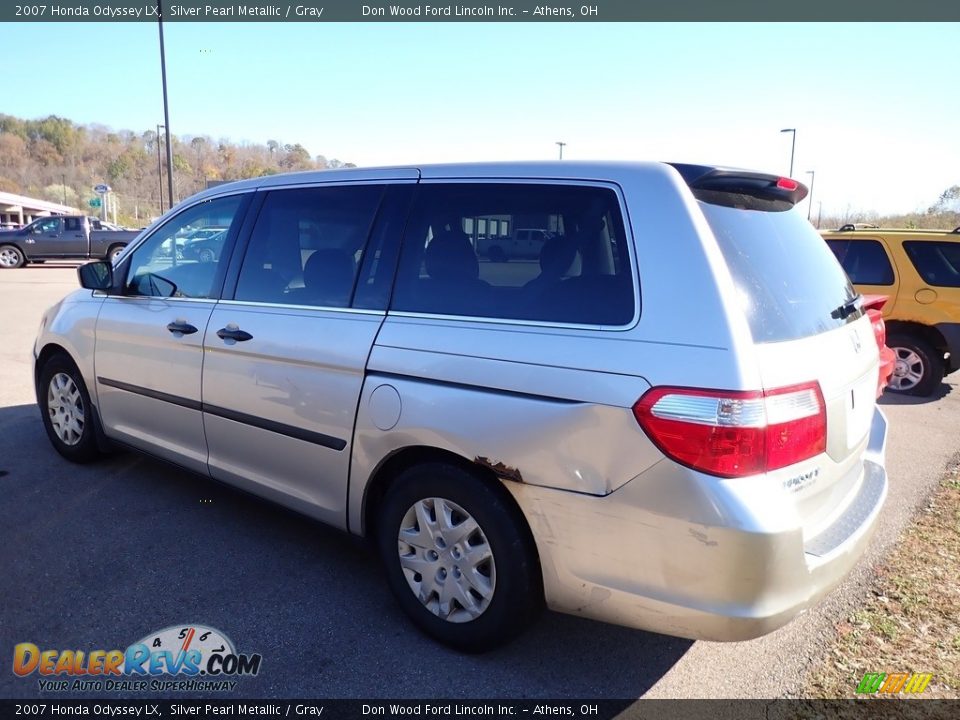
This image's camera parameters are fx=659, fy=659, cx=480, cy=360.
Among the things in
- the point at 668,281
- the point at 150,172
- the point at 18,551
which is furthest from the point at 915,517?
the point at 150,172

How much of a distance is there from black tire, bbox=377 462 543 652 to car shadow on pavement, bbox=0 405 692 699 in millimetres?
140

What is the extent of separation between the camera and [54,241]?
22.7 m

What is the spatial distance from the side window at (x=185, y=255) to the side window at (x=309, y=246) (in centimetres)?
29

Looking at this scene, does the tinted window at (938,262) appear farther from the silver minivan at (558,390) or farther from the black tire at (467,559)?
the black tire at (467,559)

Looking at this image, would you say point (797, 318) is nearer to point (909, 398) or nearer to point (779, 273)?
point (779, 273)

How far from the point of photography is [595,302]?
2311 millimetres

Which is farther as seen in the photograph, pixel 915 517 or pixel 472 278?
pixel 915 517

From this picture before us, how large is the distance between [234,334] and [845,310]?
282cm

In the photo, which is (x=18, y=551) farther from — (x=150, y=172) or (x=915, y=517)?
(x=150, y=172)

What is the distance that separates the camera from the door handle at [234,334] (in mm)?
3277

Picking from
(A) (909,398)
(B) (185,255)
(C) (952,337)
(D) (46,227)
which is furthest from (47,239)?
(C) (952,337)

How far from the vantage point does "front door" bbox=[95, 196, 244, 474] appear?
363 centimetres

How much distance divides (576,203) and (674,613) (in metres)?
1.47

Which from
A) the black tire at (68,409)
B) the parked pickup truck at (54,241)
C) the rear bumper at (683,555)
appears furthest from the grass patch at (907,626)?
the parked pickup truck at (54,241)
